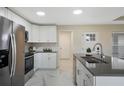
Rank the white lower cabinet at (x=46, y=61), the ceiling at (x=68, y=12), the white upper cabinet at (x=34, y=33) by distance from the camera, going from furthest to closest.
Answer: the white lower cabinet at (x=46, y=61)
the white upper cabinet at (x=34, y=33)
the ceiling at (x=68, y=12)

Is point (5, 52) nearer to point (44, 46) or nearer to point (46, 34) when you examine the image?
point (46, 34)

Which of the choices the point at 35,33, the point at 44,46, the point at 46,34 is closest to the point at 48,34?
the point at 46,34

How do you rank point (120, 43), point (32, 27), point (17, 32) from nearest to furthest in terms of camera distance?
point (17, 32) < point (32, 27) < point (120, 43)

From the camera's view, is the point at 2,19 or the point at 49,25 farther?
the point at 49,25

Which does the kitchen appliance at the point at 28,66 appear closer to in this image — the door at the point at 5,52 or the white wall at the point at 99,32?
the door at the point at 5,52

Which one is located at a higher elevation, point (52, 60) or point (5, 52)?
point (5, 52)

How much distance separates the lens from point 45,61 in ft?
23.4

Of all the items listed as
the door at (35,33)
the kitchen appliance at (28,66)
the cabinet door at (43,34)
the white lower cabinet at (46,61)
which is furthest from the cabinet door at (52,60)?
the kitchen appliance at (28,66)

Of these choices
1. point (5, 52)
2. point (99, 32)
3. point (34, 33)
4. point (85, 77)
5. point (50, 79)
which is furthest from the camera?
point (99, 32)

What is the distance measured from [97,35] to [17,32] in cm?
576

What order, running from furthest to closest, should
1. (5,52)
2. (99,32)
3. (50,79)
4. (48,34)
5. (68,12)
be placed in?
(99,32), (48,34), (50,79), (68,12), (5,52)
